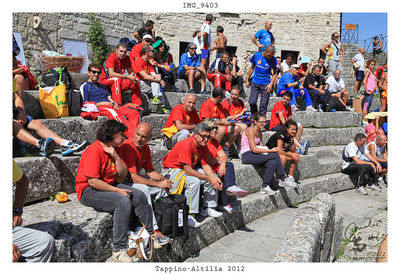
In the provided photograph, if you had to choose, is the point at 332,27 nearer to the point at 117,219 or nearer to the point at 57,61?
the point at 57,61

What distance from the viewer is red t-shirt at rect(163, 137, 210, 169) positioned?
199 inches

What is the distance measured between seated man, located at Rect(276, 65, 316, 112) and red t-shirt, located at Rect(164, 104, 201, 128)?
4.48 meters

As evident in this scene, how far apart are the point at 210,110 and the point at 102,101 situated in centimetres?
193

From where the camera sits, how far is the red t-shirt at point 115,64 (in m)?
6.86

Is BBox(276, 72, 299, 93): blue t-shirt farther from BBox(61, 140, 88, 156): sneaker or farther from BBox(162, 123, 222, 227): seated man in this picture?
BBox(61, 140, 88, 156): sneaker

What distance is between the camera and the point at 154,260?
402 cm

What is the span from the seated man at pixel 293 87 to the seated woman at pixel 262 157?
11.8 ft

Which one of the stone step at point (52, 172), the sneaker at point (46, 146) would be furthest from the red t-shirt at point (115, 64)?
the sneaker at point (46, 146)

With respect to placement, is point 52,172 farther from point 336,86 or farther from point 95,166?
point 336,86

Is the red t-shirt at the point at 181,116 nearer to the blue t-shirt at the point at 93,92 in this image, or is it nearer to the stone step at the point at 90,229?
the blue t-shirt at the point at 93,92

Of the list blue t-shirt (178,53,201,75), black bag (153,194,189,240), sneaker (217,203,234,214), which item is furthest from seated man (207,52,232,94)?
black bag (153,194,189,240)

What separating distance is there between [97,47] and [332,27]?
39.1 feet

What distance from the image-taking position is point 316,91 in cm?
1084
